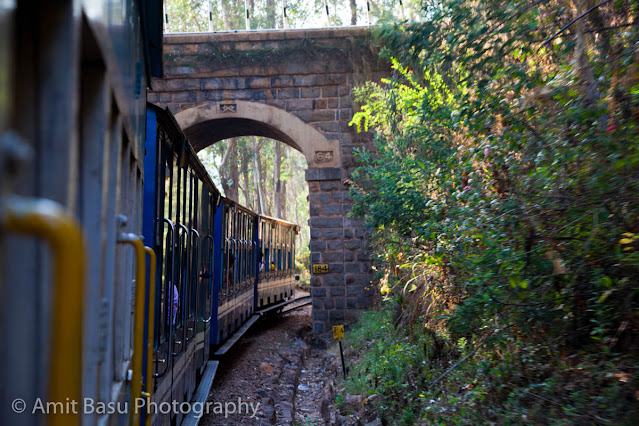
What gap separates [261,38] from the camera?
13109 mm

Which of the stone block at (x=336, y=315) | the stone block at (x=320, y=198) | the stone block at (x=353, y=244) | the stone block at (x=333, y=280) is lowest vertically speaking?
the stone block at (x=336, y=315)

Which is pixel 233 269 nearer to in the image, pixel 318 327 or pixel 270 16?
pixel 318 327

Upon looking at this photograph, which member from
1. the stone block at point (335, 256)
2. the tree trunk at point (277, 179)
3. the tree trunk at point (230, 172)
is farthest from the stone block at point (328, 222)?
the tree trunk at point (277, 179)

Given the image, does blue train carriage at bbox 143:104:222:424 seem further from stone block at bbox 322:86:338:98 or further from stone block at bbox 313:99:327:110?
stone block at bbox 322:86:338:98

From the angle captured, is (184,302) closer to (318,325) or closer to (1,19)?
(1,19)

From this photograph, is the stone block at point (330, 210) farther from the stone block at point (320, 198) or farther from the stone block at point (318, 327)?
the stone block at point (318, 327)

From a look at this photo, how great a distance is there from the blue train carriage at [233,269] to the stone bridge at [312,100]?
162cm

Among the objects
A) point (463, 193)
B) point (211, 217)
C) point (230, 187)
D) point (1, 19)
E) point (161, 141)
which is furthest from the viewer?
point (230, 187)

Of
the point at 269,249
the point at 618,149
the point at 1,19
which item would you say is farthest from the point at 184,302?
the point at 269,249

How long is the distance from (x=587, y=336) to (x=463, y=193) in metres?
1.43

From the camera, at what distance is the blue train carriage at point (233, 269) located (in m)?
9.65

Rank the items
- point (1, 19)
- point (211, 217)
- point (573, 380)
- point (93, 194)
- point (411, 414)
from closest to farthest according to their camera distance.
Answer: point (1, 19) < point (93, 194) < point (573, 380) < point (411, 414) < point (211, 217)

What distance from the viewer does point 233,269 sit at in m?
11.3

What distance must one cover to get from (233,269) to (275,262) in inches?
269
